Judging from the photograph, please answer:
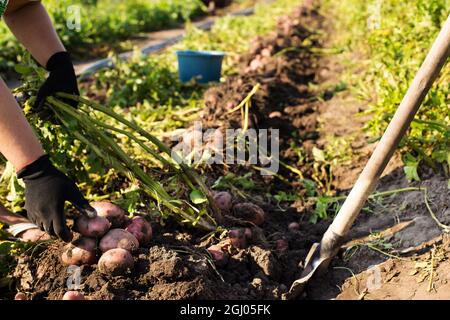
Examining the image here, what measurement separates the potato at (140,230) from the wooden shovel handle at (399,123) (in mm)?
748

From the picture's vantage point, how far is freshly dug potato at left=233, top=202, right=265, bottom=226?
2656 mm

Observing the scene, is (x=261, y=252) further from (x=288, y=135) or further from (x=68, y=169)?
(x=288, y=135)

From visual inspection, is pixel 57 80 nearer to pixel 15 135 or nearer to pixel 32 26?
pixel 32 26

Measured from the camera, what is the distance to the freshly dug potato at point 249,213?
2656 millimetres

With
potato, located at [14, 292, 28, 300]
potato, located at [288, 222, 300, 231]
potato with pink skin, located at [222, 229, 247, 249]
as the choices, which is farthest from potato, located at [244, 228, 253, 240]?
potato, located at [14, 292, 28, 300]

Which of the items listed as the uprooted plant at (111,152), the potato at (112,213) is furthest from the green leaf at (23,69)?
the potato at (112,213)

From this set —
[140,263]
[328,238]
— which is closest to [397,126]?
[328,238]

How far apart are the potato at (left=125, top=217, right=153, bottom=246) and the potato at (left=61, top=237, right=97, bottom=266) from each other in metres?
0.16

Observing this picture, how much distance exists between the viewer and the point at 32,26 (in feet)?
8.31

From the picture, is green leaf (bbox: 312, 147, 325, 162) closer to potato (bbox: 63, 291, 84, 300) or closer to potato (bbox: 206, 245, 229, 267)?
potato (bbox: 206, 245, 229, 267)

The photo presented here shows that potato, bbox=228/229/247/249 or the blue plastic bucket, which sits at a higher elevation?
potato, bbox=228/229/247/249

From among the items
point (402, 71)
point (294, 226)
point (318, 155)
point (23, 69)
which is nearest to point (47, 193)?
point (23, 69)

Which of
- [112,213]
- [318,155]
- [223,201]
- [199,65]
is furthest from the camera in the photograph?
Answer: [199,65]

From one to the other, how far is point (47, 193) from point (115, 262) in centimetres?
35
